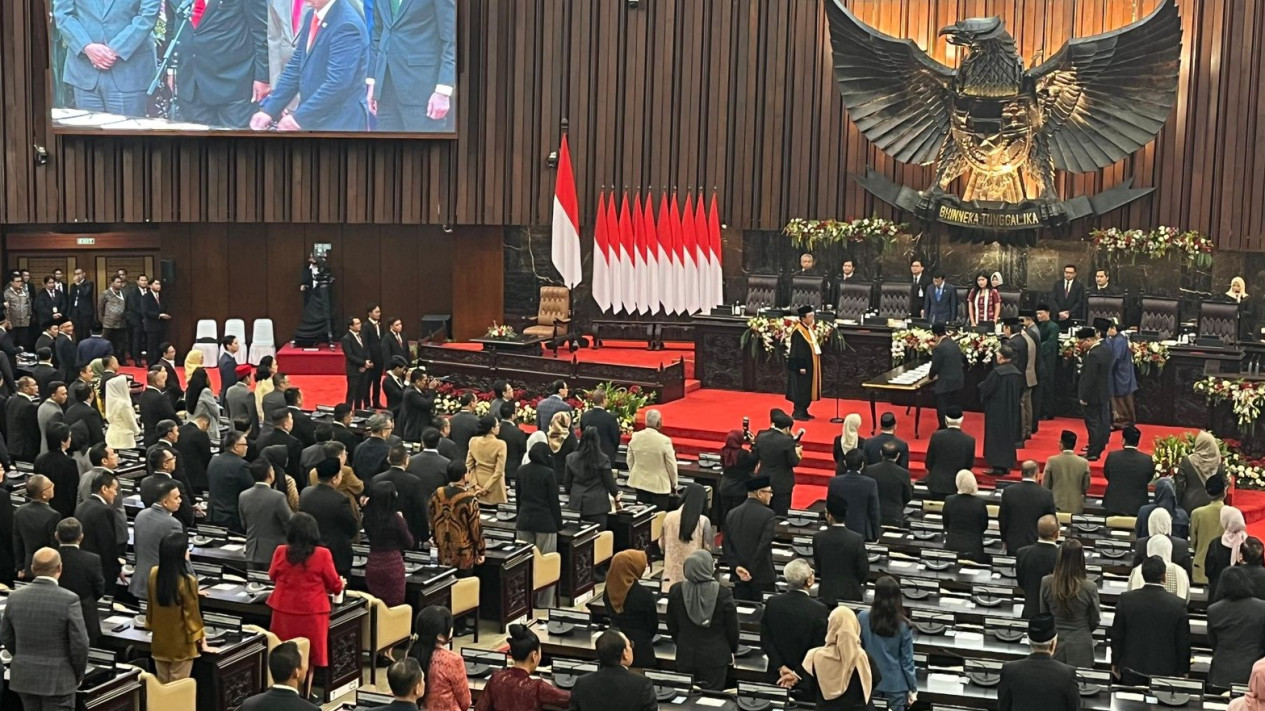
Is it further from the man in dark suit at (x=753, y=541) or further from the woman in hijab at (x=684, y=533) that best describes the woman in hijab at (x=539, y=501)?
the man in dark suit at (x=753, y=541)

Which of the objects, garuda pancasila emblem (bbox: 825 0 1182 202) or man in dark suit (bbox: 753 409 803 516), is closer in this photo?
man in dark suit (bbox: 753 409 803 516)

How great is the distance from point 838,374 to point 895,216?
342 cm

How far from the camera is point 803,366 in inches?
684

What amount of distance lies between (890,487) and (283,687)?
619cm

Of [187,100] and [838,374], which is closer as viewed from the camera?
[838,374]

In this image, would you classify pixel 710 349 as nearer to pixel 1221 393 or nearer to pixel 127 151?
pixel 1221 393

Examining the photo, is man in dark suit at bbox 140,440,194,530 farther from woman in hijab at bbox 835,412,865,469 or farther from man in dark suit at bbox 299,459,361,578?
woman in hijab at bbox 835,412,865,469

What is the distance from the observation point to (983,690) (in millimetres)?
8273

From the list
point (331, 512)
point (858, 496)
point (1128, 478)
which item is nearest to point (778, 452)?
point (858, 496)

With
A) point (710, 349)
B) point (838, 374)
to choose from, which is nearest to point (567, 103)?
point (710, 349)

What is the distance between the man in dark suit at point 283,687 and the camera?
6.84 metres

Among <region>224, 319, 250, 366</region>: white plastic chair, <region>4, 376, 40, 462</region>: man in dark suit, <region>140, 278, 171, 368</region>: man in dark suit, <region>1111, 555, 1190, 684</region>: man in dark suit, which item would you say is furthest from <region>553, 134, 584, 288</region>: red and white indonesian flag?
<region>1111, 555, 1190, 684</region>: man in dark suit

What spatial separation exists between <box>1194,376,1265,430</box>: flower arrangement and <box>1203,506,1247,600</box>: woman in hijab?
6272mm

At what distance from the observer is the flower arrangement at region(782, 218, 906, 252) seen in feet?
69.8
